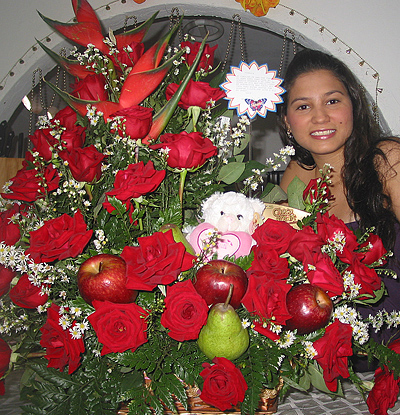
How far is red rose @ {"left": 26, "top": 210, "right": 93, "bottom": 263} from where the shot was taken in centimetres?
59

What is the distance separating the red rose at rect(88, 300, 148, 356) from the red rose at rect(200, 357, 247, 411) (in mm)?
110

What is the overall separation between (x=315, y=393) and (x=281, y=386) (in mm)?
283

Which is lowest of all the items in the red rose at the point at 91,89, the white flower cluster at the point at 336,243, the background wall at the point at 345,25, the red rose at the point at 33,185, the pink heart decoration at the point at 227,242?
the pink heart decoration at the point at 227,242

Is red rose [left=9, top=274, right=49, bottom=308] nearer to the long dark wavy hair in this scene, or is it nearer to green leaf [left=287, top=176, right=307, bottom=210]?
green leaf [left=287, top=176, right=307, bottom=210]

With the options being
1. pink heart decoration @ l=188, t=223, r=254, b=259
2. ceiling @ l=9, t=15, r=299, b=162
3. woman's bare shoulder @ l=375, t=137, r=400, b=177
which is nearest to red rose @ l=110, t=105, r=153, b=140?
pink heart decoration @ l=188, t=223, r=254, b=259

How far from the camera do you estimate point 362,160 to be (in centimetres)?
131

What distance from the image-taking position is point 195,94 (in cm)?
74

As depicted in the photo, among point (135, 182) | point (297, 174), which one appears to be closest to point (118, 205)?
point (135, 182)

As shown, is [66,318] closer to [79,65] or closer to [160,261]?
[160,261]

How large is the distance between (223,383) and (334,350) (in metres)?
0.18

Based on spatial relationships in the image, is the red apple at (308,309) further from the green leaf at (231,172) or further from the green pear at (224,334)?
the green leaf at (231,172)

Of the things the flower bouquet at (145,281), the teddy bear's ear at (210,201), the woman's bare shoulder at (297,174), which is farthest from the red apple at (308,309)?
the woman's bare shoulder at (297,174)

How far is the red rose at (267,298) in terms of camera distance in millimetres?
544

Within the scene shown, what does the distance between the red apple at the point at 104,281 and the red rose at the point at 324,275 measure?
0.29 meters
